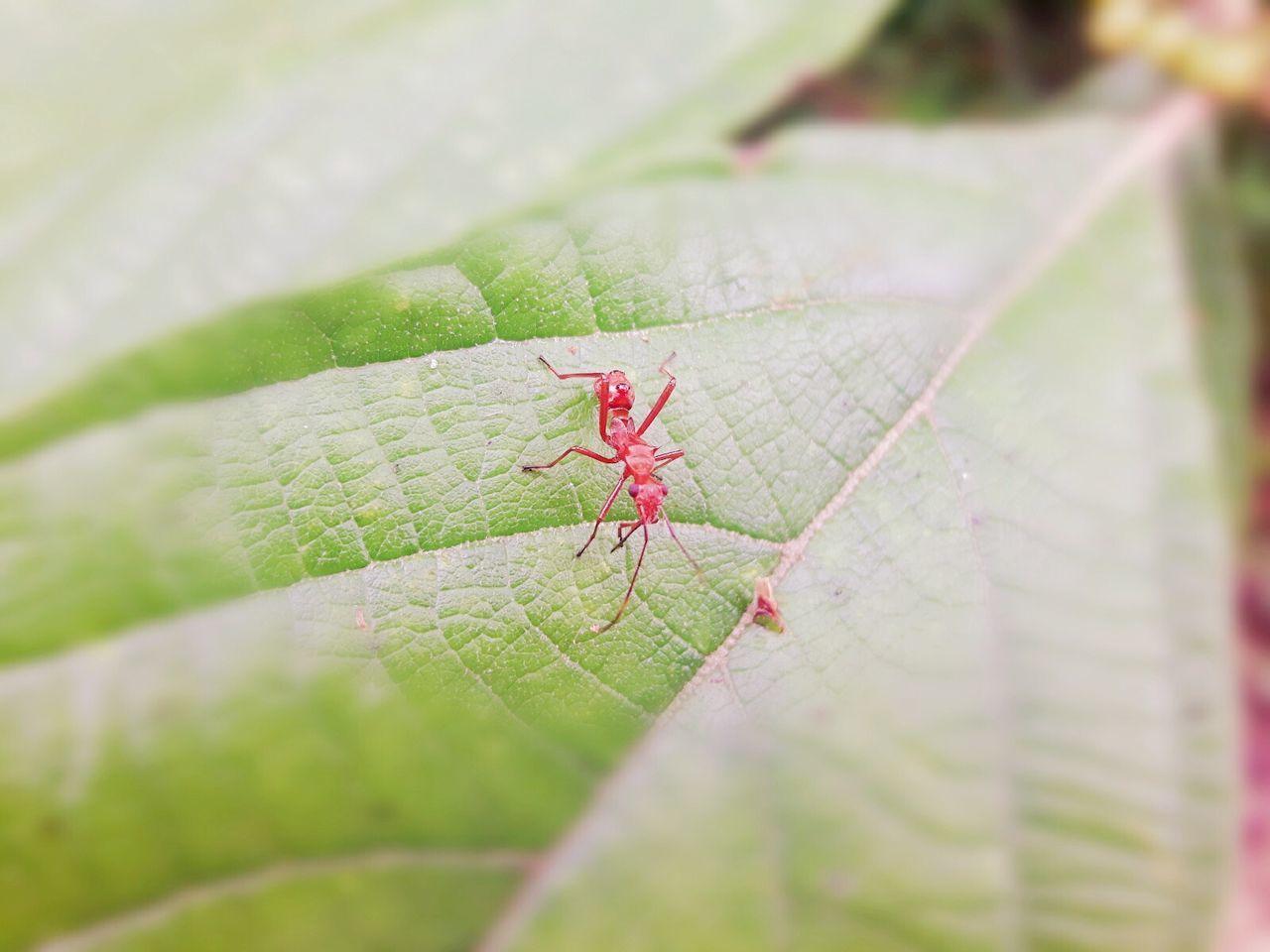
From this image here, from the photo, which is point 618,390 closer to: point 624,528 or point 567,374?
point 567,374

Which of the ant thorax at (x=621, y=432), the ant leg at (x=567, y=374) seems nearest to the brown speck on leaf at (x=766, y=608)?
the ant thorax at (x=621, y=432)

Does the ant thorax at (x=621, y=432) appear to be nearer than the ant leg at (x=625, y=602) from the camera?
No

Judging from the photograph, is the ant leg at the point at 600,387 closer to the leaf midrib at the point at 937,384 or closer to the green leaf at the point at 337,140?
the leaf midrib at the point at 937,384

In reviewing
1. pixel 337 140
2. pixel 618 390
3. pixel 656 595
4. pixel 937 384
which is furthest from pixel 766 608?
pixel 337 140

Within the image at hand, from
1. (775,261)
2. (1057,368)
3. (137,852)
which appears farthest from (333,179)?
(1057,368)

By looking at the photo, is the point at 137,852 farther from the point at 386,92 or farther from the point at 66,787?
the point at 386,92

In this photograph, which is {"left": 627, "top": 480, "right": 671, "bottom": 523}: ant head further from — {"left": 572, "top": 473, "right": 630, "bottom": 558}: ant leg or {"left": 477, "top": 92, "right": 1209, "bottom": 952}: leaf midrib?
{"left": 477, "top": 92, "right": 1209, "bottom": 952}: leaf midrib

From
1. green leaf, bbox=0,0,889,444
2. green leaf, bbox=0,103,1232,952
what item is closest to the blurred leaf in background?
green leaf, bbox=0,103,1232,952
